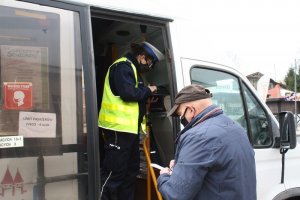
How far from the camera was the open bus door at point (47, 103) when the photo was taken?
7.78 feet

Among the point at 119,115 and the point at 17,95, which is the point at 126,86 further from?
the point at 17,95

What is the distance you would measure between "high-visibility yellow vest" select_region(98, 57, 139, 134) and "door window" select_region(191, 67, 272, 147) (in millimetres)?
759

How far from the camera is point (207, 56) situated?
3455mm

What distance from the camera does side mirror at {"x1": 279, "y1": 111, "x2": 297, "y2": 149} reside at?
341cm

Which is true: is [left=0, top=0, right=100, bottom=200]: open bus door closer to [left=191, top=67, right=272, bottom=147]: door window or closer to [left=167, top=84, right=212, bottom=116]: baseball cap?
[left=167, top=84, right=212, bottom=116]: baseball cap

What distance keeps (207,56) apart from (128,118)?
94cm

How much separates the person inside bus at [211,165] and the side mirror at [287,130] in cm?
131

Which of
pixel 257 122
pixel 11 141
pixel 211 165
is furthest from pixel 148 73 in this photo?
pixel 211 165

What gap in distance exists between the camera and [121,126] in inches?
124

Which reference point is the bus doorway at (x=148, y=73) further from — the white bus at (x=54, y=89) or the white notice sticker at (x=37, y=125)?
the white notice sticker at (x=37, y=125)

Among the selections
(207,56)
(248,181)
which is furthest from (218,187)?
(207,56)

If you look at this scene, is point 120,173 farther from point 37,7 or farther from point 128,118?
point 37,7

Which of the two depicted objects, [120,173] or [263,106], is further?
[263,106]

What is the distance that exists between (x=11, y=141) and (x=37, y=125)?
193mm
